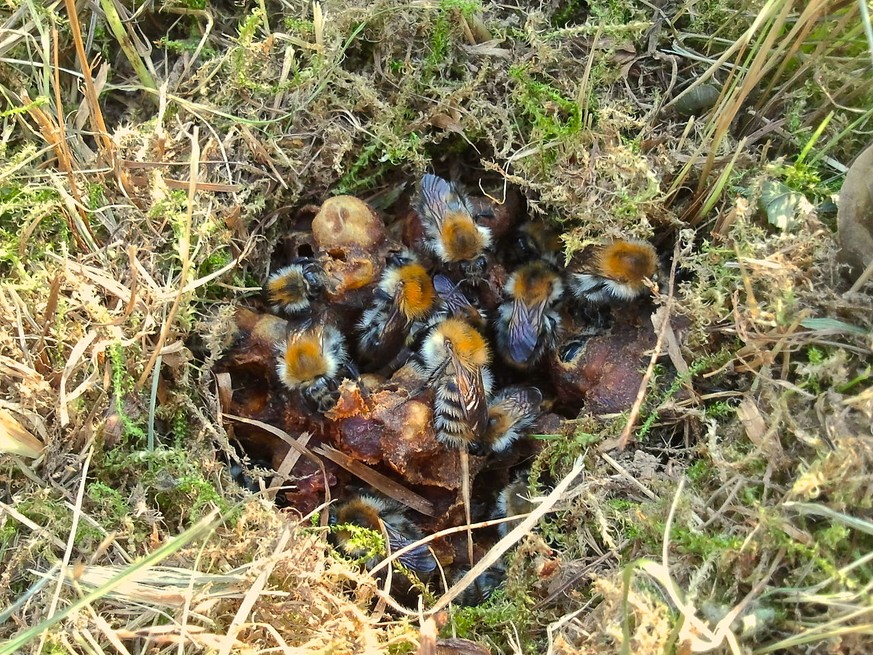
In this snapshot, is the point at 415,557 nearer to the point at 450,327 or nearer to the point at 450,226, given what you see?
the point at 450,327

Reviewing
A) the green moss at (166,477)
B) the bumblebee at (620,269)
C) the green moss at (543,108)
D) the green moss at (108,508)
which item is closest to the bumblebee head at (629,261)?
the bumblebee at (620,269)

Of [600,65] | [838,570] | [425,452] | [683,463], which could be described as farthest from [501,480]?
[600,65]

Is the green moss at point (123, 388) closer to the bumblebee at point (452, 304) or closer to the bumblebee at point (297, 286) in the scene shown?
the bumblebee at point (297, 286)

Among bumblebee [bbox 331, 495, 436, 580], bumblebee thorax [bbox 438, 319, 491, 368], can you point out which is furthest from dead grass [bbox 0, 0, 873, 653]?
bumblebee thorax [bbox 438, 319, 491, 368]

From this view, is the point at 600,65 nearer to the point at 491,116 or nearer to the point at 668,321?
the point at 491,116

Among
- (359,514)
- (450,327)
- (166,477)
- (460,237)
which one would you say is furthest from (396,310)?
(166,477)

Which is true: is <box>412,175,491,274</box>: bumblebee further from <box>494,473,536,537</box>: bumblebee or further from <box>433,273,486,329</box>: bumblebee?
<box>494,473,536,537</box>: bumblebee

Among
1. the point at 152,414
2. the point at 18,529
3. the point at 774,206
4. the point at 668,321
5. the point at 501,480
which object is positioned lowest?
the point at 501,480
